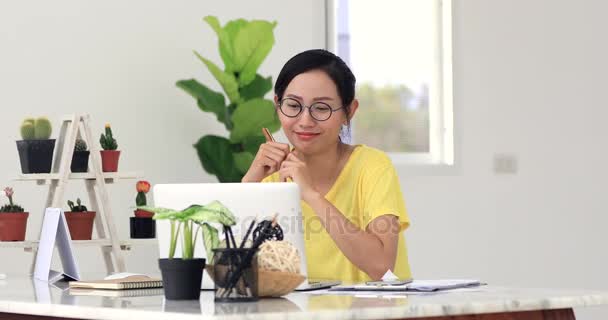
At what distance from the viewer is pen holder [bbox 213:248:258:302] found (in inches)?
75.7

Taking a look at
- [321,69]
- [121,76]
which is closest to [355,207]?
[321,69]

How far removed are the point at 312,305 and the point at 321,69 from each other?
122cm

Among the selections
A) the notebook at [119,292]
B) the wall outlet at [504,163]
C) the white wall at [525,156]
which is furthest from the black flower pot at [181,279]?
the wall outlet at [504,163]

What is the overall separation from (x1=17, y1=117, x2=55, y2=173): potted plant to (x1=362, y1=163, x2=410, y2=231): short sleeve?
1.41m

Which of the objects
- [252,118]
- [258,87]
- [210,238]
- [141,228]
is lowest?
[141,228]

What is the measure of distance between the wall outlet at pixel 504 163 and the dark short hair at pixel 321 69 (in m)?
3.17

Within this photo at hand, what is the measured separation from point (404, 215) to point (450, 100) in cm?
315

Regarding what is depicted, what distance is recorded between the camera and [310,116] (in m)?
2.86

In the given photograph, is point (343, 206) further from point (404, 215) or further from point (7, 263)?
point (7, 263)

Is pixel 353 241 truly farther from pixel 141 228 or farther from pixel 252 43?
pixel 252 43

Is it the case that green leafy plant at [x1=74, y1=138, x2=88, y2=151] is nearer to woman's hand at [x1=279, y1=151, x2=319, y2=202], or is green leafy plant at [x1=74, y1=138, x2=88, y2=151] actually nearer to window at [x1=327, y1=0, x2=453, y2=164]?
woman's hand at [x1=279, y1=151, x2=319, y2=202]

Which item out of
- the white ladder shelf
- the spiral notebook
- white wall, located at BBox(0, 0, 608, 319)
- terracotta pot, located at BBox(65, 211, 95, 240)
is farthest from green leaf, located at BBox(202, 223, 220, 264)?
white wall, located at BBox(0, 0, 608, 319)

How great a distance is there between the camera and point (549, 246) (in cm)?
616

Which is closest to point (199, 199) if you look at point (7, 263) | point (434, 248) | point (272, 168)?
point (272, 168)
